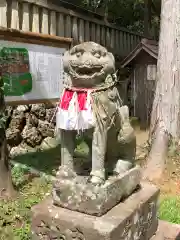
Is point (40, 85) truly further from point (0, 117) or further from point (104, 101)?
point (104, 101)

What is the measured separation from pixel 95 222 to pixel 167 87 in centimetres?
367

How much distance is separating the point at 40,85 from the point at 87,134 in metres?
2.57

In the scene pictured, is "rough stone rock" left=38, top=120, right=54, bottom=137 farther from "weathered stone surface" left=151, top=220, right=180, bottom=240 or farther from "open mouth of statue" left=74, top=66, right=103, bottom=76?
"open mouth of statue" left=74, top=66, right=103, bottom=76

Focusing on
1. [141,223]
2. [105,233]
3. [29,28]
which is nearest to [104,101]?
[105,233]

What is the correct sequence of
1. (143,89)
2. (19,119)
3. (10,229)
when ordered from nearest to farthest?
1. (10,229)
2. (19,119)
3. (143,89)

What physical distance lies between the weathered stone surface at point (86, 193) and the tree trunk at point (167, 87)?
9.68 ft

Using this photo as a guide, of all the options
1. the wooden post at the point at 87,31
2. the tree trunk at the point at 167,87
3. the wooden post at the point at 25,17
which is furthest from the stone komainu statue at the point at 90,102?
the wooden post at the point at 87,31

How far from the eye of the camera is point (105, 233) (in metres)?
2.37

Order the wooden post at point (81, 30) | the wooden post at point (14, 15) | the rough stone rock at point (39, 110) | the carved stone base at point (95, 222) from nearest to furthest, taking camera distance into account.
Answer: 1. the carved stone base at point (95, 222)
2. the wooden post at point (14, 15)
3. the wooden post at point (81, 30)
4. the rough stone rock at point (39, 110)

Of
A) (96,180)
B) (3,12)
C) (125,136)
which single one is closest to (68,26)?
(3,12)

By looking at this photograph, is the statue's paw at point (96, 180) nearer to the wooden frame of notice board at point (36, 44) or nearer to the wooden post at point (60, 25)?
the wooden frame of notice board at point (36, 44)

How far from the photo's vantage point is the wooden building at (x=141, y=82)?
8852mm

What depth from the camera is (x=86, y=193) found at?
2.51m

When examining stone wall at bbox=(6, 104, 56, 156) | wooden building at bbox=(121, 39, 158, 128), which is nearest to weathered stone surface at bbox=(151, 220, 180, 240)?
stone wall at bbox=(6, 104, 56, 156)
